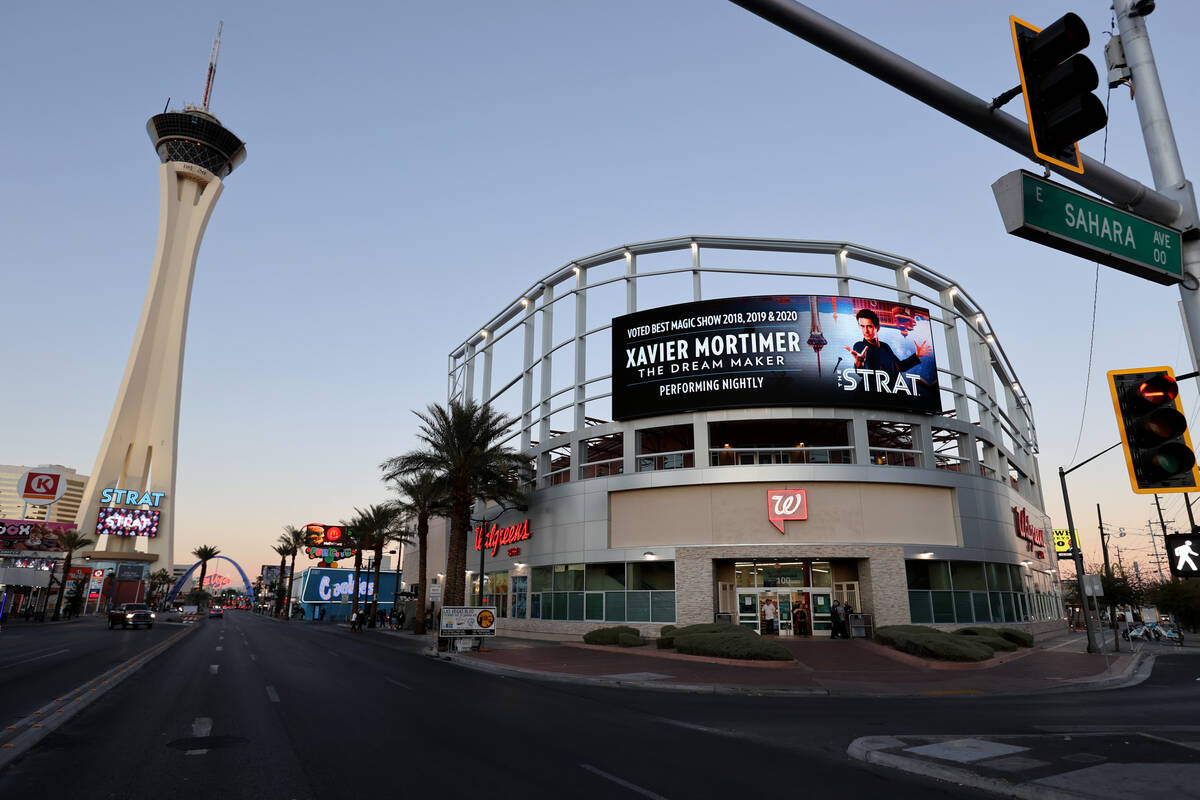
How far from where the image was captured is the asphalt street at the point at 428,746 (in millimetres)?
8156

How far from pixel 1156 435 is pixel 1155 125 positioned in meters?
2.66

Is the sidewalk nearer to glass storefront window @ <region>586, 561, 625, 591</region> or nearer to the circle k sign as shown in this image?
glass storefront window @ <region>586, 561, 625, 591</region>

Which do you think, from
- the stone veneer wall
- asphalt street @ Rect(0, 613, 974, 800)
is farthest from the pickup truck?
the stone veneer wall

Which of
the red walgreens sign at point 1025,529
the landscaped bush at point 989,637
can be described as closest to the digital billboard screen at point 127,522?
the landscaped bush at point 989,637

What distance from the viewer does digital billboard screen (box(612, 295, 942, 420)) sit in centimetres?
3700

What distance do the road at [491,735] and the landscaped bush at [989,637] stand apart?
9327 mm

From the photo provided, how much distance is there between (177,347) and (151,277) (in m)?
11.6

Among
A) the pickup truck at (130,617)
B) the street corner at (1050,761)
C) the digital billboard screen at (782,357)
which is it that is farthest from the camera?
the pickup truck at (130,617)

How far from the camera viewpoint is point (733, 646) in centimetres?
2586

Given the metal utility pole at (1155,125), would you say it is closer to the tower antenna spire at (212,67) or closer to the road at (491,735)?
the road at (491,735)

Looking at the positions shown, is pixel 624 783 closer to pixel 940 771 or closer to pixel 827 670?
pixel 940 771

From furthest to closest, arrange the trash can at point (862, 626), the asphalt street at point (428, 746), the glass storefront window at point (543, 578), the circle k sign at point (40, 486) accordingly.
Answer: the circle k sign at point (40, 486) < the glass storefront window at point (543, 578) < the trash can at point (862, 626) < the asphalt street at point (428, 746)

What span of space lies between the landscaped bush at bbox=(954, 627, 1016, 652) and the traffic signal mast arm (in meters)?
28.0

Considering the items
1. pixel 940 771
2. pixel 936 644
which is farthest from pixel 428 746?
pixel 936 644
